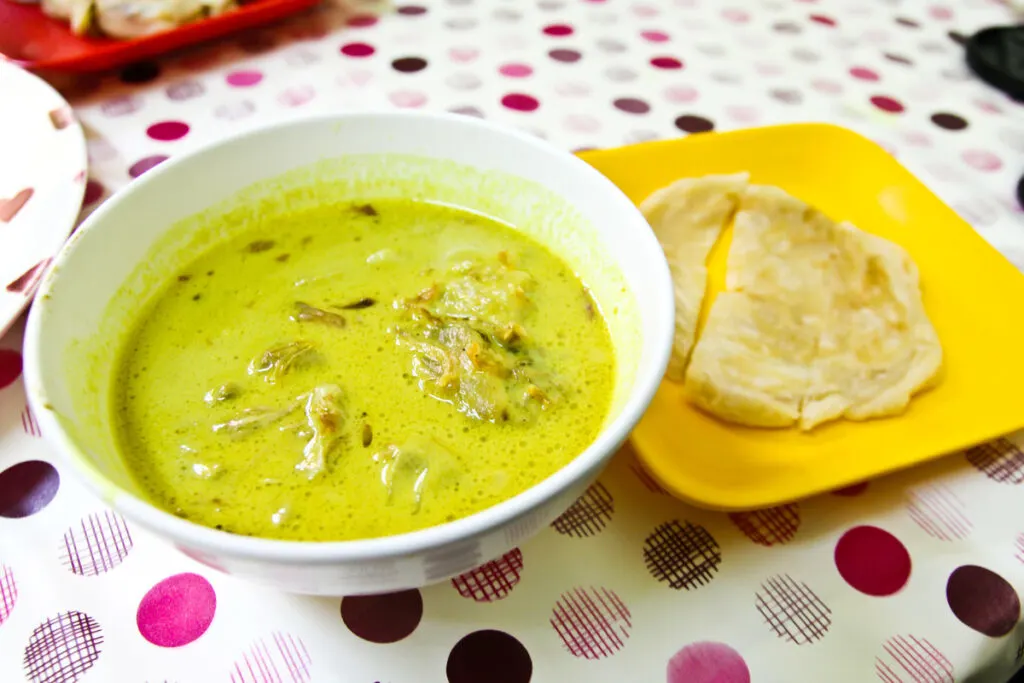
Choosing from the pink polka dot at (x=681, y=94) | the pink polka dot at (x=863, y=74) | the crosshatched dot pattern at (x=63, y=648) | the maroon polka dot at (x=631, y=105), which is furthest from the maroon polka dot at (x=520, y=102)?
the crosshatched dot pattern at (x=63, y=648)

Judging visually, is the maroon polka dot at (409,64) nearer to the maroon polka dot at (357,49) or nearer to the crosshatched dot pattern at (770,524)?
the maroon polka dot at (357,49)

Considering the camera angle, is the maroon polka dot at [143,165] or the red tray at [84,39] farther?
the red tray at [84,39]

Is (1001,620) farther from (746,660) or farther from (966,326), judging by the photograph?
(966,326)

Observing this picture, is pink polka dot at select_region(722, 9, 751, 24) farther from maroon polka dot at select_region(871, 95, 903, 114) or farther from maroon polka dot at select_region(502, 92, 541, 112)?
maroon polka dot at select_region(502, 92, 541, 112)

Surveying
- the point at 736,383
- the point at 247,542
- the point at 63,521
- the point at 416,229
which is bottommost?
the point at 63,521

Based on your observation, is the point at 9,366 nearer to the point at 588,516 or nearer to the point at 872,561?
the point at 588,516

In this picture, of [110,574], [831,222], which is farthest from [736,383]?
[110,574]

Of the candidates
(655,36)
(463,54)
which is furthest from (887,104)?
(463,54)

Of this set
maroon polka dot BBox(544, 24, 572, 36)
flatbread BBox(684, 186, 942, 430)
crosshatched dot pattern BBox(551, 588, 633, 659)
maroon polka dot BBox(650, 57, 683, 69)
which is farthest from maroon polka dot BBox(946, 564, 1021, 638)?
maroon polka dot BBox(544, 24, 572, 36)
